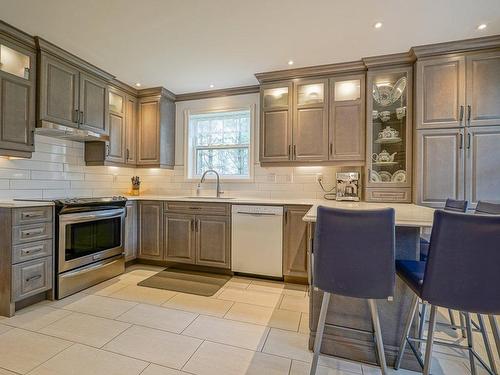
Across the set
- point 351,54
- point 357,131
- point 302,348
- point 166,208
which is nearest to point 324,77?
point 351,54

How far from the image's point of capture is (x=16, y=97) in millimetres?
2508

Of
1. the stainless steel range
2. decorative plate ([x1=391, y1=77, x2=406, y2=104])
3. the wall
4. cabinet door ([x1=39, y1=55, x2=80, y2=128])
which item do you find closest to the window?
the wall

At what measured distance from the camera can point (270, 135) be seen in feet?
11.0

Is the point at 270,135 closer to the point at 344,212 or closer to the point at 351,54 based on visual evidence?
the point at 351,54

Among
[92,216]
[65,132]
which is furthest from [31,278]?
[65,132]

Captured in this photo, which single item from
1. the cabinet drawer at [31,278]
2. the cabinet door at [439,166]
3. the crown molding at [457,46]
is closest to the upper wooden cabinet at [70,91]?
the cabinet drawer at [31,278]

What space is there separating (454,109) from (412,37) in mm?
844

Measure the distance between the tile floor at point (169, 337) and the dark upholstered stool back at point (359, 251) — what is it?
0.66 meters

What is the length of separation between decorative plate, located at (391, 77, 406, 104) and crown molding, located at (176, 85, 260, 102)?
5.59 ft

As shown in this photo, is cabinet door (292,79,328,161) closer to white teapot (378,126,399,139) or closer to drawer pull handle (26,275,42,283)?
white teapot (378,126,399,139)

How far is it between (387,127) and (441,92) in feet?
1.90

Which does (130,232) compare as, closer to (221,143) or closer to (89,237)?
(89,237)

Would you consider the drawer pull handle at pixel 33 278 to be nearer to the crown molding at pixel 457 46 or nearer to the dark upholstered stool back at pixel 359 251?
the dark upholstered stool back at pixel 359 251

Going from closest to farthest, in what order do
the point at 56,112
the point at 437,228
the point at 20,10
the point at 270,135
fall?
the point at 437,228 → the point at 20,10 → the point at 56,112 → the point at 270,135
